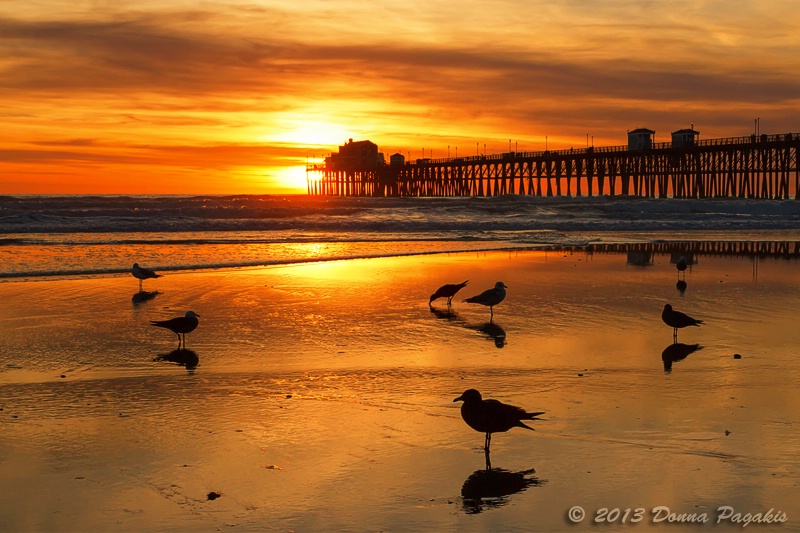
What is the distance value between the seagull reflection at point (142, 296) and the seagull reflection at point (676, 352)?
738 cm

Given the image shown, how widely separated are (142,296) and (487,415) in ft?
28.1

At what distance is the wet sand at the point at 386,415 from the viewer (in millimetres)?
4215

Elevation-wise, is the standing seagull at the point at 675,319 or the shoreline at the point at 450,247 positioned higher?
the standing seagull at the point at 675,319

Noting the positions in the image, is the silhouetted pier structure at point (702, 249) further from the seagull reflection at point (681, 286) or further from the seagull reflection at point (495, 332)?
the seagull reflection at point (495, 332)

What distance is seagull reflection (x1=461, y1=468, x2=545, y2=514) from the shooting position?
426cm

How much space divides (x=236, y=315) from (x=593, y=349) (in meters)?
4.73

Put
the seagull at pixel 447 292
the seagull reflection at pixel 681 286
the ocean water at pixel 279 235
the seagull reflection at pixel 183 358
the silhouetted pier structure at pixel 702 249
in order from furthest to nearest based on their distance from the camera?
the silhouetted pier structure at pixel 702 249, the ocean water at pixel 279 235, the seagull reflection at pixel 681 286, the seagull at pixel 447 292, the seagull reflection at pixel 183 358

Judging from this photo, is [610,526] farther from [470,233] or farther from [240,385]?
[470,233]

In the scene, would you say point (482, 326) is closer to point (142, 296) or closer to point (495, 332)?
point (495, 332)

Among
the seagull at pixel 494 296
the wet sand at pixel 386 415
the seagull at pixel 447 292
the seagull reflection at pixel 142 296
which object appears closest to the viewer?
the wet sand at pixel 386 415

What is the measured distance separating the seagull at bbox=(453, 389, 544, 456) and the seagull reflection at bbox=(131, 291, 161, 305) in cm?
776

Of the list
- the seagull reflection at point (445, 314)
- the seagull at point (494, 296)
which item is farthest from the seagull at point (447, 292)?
the seagull at point (494, 296)

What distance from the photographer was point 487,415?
502cm

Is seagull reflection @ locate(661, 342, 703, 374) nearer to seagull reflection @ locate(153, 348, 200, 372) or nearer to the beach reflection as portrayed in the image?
the beach reflection
